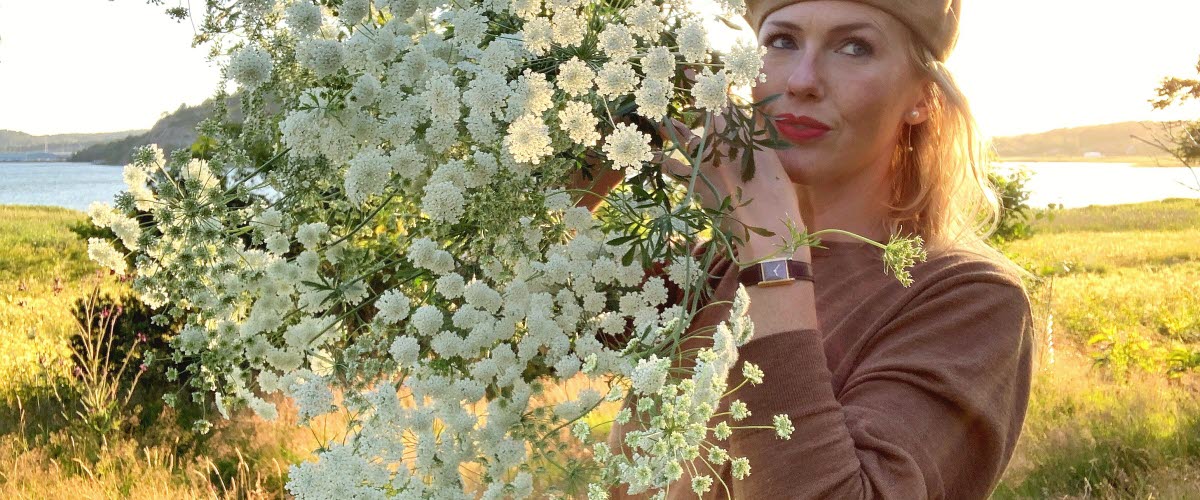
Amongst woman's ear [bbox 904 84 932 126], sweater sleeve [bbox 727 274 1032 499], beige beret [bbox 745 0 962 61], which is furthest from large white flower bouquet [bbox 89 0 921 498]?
woman's ear [bbox 904 84 932 126]

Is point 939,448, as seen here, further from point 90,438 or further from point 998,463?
point 90,438

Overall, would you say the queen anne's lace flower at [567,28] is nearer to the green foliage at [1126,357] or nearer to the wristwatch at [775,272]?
the wristwatch at [775,272]

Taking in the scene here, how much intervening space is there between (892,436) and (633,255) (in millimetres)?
697

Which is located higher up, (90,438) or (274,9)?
(274,9)

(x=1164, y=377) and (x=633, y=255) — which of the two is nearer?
(x=633, y=255)

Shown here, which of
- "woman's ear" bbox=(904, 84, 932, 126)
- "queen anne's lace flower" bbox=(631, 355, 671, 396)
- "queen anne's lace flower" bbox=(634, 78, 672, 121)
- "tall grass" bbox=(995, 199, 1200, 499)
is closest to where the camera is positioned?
"queen anne's lace flower" bbox=(631, 355, 671, 396)

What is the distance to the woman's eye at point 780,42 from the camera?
1.82 metres

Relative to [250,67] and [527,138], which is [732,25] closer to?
[527,138]

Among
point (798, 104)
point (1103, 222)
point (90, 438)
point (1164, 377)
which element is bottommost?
point (1103, 222)

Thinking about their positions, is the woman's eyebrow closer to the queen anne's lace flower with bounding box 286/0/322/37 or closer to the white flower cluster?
the white flower cluster

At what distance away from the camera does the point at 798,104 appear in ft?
5.77

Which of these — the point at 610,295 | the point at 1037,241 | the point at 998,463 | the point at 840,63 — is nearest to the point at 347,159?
the point at 610,295

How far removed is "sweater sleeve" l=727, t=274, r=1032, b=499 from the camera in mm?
1517

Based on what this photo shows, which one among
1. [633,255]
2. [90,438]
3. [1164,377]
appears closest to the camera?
[633,255]
